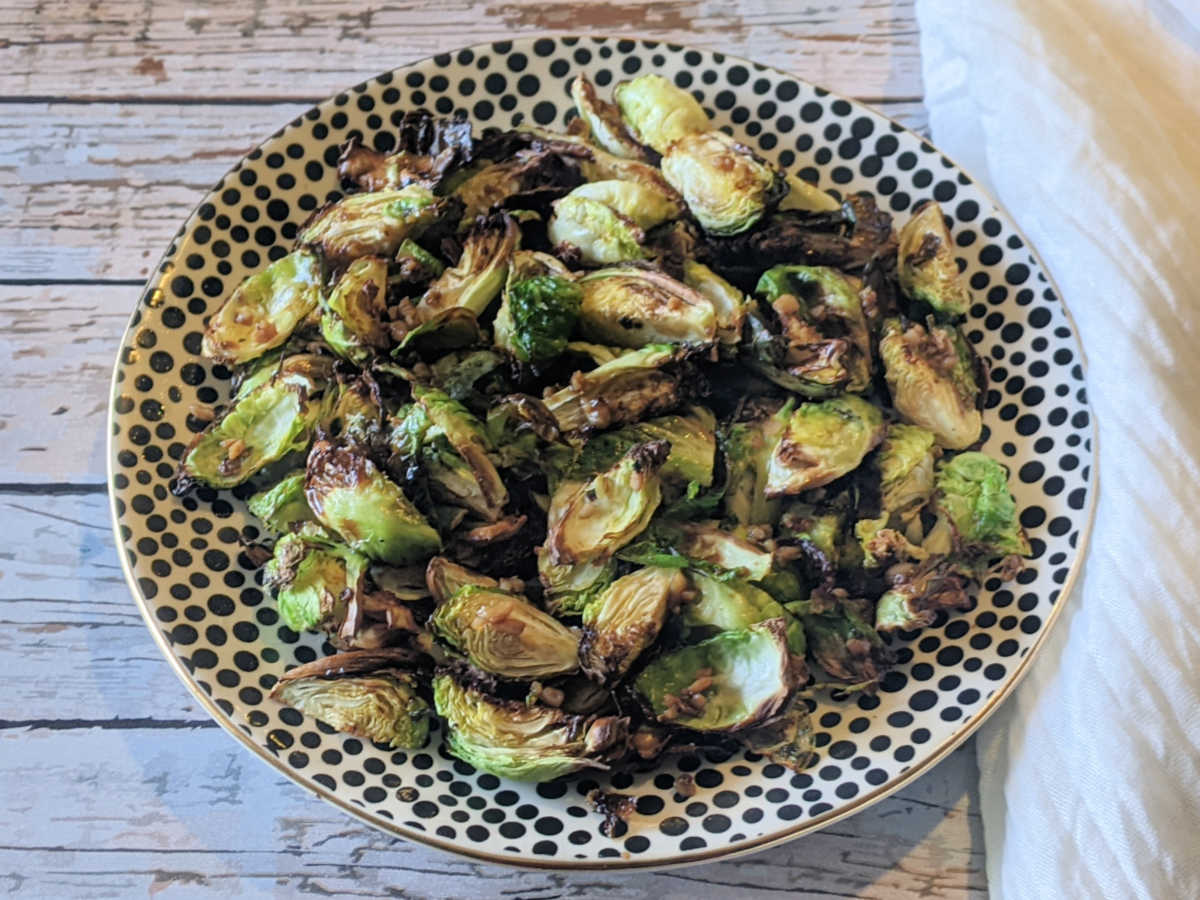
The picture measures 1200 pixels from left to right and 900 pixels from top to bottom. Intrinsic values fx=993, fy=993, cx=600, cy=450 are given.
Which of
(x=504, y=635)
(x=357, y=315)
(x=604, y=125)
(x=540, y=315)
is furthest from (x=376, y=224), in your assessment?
(x=504, y=635)

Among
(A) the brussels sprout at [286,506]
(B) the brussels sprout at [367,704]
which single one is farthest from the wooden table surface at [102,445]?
(A) the brussels sprout at [286,506]

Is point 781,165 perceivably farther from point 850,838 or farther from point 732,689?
point 850,838

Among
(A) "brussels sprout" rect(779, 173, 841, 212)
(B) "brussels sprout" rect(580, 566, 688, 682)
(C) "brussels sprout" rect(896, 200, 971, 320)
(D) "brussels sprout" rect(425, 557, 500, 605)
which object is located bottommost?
(D) "brussels sprout" rect(425, 557, 500, 605)

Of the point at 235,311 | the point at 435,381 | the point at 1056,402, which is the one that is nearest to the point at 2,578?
the point at 235,311

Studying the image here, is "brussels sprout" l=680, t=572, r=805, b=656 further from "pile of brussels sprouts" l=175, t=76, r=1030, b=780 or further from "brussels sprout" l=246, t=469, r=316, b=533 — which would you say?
"brussels sprout" l=246, t=469, r=316, b=533

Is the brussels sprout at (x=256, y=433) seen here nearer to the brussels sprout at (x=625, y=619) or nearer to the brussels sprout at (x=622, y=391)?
the brussels sprout at (x=622, y=391)

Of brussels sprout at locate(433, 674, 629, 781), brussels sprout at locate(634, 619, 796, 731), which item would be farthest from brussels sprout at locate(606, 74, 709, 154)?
brussels sprout at locate(433, 674, 629, 781)
